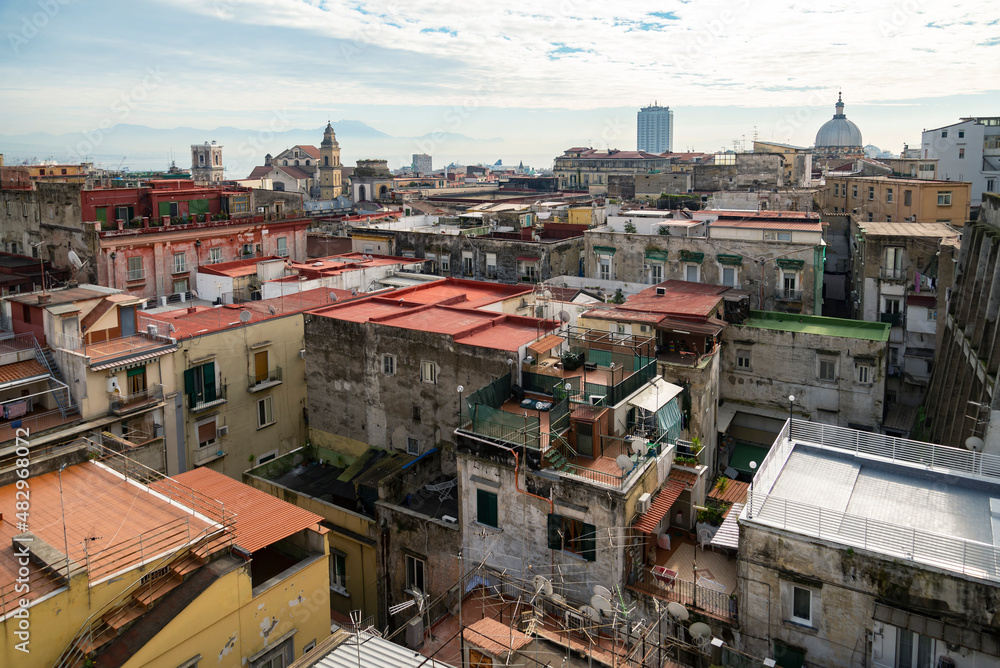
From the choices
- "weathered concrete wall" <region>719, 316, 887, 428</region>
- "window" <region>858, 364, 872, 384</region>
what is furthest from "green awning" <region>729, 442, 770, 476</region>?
"window" <region>858, 364, 872, 384</region>

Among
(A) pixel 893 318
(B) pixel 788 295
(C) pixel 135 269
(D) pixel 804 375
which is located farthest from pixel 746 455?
(C) pixel 135 269

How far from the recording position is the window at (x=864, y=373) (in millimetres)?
35125

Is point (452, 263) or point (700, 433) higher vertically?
point (452, 263)

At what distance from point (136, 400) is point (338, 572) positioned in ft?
36.9

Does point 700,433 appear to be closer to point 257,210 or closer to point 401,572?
point 401,572

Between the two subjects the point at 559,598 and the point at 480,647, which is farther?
the point at 559,598

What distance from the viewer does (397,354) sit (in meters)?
31.5

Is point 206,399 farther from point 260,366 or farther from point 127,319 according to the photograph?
point 127,319

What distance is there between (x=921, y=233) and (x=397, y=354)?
33643 millimetres

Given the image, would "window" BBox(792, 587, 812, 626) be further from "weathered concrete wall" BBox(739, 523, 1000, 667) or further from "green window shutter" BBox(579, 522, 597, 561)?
"green window shutter" BBox(579, 522, 597, 561)

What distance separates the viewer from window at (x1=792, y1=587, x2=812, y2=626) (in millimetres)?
19219

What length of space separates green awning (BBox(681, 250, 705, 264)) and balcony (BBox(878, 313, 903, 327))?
37.4 ft

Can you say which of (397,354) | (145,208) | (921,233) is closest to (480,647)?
(397,354)

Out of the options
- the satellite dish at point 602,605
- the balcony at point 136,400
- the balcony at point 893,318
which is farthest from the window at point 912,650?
the balcony at point 893,318
